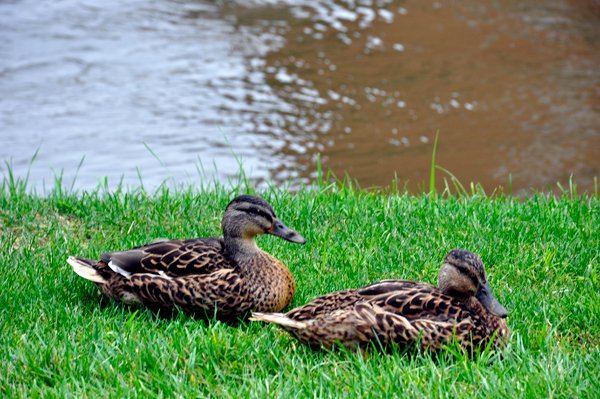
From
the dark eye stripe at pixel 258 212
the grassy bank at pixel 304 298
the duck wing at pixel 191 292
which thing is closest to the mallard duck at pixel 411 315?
the grassy bank at pixel 304 298

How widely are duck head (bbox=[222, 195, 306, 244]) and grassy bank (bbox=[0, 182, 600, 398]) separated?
0.47 metres

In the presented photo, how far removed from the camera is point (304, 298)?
4.21 m

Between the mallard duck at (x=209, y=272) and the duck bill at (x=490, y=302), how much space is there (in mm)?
1207

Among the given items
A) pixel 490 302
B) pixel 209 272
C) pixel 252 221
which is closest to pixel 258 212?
pixel 252 221

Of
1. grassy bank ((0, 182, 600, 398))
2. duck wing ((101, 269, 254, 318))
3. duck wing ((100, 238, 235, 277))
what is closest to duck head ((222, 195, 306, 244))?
duck wing ((100, 238, 235, 277))

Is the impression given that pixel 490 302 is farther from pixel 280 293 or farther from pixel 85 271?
pixel 85 271

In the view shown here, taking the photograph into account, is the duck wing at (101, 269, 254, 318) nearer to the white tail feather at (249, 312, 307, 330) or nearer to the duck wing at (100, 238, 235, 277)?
the duck wing at (100, 238, 235, 277)

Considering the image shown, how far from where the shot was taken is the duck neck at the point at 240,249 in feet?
13.4

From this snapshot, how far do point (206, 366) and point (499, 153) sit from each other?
25.2 feet

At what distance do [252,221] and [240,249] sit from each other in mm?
213

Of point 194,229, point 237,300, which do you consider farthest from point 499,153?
point 237,300

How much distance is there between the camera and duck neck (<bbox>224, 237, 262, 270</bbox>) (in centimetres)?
409

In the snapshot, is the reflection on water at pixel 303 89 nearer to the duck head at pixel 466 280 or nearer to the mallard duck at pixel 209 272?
the mallard duck at pixel 209 272

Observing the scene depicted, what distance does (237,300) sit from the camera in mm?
3871
